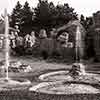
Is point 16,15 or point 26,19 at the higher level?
point 16,15

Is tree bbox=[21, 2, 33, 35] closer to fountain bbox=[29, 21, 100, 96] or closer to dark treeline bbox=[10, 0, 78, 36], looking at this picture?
dark treeline bbox=[10, 0, 78, 36]

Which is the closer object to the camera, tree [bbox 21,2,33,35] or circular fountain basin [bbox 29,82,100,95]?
circular fountain basin [bbox 29,82,100,95]

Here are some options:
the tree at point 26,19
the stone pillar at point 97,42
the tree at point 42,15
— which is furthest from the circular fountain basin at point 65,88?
the tree at point 42,15

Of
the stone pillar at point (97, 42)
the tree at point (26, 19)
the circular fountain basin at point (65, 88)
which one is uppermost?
the tree at point (26, 19)

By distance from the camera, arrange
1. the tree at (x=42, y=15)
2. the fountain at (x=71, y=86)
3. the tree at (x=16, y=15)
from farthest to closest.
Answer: the tree at (x=16, y=15)
the tree at (x=42, y=15)
the fountain at (x=71, y=86)

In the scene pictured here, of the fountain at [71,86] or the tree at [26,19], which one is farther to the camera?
the tree at [26,19]

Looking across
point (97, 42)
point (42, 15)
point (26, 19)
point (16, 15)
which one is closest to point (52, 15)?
point (42, 15)

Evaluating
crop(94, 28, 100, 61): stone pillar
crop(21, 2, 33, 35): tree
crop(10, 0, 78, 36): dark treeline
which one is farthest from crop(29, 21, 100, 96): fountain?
crop(21, 2, 33, 35): tree

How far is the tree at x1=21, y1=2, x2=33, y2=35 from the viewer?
40841 mm

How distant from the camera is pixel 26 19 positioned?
4216cm

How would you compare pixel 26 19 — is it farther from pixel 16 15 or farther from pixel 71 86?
pixel 71 86

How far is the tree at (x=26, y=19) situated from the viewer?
40841mm

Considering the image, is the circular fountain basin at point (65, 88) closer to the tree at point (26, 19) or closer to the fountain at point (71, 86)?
the fountain at point (71, 86)

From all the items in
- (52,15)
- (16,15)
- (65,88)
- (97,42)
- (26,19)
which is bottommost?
(65,88)
